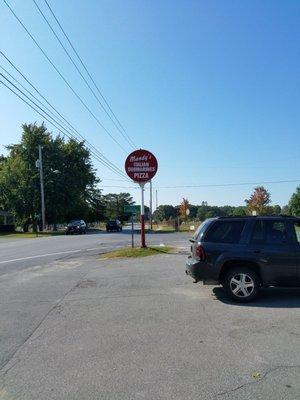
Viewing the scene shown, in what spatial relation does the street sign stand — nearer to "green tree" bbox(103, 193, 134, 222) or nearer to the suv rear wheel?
the suv rear wheel

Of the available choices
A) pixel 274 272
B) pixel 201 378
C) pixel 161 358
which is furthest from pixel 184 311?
pixel 201 378

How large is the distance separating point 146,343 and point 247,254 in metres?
3.53

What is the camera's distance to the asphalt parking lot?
16.8ft

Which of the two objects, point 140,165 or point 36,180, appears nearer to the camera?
point 140,165

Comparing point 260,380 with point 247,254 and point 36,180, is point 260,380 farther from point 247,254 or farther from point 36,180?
point 36,180

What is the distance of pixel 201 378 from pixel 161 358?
0.80 meters

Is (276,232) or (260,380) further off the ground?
(276,232)

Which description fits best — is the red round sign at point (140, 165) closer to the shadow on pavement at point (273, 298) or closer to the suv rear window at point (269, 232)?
the shadow on pavement at point (273, 298)

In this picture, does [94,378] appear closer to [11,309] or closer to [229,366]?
[229,366]

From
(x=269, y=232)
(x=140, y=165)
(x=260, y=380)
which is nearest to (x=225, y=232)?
(x=269, y=232)

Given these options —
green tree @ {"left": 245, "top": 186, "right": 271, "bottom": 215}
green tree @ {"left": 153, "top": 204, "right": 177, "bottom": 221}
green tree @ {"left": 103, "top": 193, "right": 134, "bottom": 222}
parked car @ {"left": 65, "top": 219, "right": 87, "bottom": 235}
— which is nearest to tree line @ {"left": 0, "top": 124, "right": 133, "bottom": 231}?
parked car @ {"left": 65, "top": 219, "right": 87, "bottom": 235}

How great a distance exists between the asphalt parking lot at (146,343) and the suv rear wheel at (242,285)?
0.23 m

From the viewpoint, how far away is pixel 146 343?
6707 millimetres

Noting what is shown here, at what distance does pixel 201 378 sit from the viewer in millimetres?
5344
